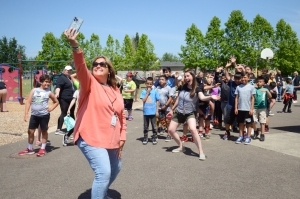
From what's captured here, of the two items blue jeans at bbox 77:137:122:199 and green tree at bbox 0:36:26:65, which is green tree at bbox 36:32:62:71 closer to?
green tree at bbox 0:36:26:65

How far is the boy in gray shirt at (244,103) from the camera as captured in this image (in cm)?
748

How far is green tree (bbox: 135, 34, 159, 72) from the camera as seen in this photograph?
5534 centimetres

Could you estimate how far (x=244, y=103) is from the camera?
24.6ft

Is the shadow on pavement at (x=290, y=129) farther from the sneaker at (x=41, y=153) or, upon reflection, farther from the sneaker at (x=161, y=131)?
the sneaker at (x=41, y=153)

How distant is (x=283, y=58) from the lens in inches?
2018

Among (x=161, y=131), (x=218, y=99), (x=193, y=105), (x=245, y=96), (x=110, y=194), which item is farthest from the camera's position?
(x=161, y=131)

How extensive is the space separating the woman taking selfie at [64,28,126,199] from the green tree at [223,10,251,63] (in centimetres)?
4777

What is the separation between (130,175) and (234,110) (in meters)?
4.10

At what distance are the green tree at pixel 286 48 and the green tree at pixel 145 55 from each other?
22.0 metres

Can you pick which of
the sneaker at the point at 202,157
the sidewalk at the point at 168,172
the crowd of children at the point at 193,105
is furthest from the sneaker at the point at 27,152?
the sneaker at the point at 202,157

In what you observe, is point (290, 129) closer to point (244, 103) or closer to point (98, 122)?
point (244, 103)

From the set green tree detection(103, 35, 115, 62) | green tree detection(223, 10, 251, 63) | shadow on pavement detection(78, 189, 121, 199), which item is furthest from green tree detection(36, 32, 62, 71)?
shadow on pavement detection(78, 189, 121, 199)

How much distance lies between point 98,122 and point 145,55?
175 feet

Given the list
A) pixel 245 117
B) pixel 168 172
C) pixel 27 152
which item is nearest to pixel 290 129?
pixel 245 117
